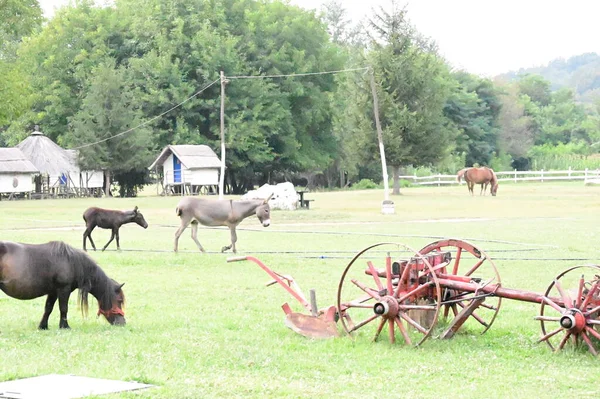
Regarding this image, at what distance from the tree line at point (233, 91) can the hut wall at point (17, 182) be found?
391cm

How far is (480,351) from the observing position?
11.2m

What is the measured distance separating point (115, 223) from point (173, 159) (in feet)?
145

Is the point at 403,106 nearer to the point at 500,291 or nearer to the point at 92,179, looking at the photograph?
the point at 92,179

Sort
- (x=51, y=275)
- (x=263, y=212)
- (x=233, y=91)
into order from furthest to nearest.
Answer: (x=233, y=91), (x=263, y=212), (x=51, y=275)

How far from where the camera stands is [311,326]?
1227 cm

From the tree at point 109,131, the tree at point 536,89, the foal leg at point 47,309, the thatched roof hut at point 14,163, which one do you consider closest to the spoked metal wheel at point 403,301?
the foal leg at point 47,309

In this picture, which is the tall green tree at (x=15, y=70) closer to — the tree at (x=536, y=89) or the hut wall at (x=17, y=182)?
the hut wall at (x=17, y=182)

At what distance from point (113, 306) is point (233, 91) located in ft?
205

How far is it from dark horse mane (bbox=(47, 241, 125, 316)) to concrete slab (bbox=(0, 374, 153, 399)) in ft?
9.64

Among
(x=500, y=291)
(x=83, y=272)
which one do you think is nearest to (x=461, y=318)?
(x=500, y=291)

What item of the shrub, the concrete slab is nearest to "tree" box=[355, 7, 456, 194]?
the shrub

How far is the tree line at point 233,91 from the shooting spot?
63.6 meters

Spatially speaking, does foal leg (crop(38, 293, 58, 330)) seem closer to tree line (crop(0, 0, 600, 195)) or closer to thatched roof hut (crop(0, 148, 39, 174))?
tree line (crop(0, 0, 600, 195))

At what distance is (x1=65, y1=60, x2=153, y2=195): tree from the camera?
220 feet
